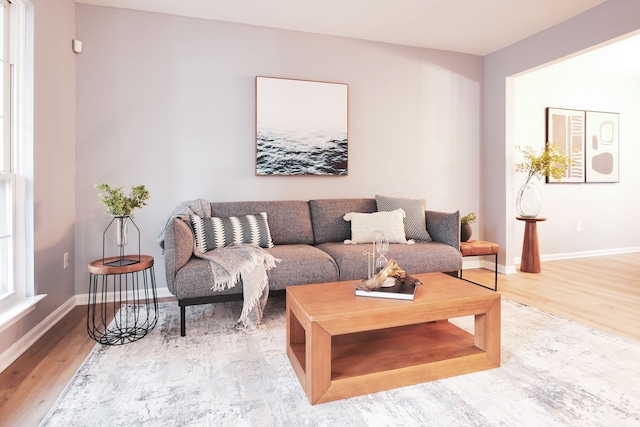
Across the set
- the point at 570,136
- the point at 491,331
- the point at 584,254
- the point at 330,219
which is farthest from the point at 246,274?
the point at 584,254

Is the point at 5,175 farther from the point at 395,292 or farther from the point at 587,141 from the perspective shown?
the point at 587,141

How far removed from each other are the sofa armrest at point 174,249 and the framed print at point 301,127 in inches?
51.0

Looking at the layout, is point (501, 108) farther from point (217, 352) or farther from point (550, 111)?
point (217, 352)

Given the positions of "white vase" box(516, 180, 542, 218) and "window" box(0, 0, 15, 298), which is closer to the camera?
"window" box(0, 0, 15, 298)

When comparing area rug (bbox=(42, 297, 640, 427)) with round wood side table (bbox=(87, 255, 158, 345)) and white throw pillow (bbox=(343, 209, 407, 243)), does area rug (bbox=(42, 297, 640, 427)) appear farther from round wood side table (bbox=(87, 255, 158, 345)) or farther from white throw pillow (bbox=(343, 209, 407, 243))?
white throw pillow (bbox=(343, 209, 407, 243))

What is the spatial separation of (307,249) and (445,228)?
127cm

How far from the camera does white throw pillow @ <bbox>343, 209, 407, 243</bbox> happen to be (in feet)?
10.9

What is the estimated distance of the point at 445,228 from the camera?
3375mm

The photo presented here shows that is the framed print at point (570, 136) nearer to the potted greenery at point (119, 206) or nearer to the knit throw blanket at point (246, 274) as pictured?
the knit throw blanket at point (246, 274)

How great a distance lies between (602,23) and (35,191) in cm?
453

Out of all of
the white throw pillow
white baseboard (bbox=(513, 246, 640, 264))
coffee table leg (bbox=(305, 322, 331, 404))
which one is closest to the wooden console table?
white baseboard (bbox=(513, 246, 640, 264))

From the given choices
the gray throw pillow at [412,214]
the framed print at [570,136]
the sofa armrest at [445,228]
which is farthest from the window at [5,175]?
the framed print at [570,136]

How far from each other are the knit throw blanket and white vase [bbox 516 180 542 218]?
309 centimetres

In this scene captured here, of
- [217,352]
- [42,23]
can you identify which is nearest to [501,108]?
[217,352]
